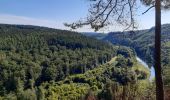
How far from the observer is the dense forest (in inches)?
3974

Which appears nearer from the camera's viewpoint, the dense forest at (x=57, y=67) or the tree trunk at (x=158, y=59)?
the tree trunk at (x=158, y=59)

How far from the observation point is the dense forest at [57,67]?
10094cm

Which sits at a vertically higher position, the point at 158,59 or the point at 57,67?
the point at 158,59

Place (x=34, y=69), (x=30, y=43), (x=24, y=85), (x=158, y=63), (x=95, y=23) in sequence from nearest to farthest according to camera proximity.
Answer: (x=158, y=63)
(x=95, y=23)
(x=24, y=85)
(x=34, y=69)
(x=30, y=43)

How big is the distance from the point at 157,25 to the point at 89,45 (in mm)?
175664

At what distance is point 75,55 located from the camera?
535 feet

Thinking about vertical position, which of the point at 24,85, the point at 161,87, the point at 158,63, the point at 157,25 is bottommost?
the point at 24,85

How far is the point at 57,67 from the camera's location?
138 m

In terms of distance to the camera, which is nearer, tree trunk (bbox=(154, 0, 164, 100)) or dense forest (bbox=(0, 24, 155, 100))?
tree trunk (bbox=(154, 0, 164, 100))

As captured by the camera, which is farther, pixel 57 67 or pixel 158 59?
pixel 57 67

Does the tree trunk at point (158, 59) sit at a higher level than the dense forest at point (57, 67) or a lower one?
higher

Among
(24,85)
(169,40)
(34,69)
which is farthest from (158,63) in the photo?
(169,40)

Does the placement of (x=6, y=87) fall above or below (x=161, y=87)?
below

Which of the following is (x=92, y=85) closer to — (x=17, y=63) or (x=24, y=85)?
(x=24, y=85)
